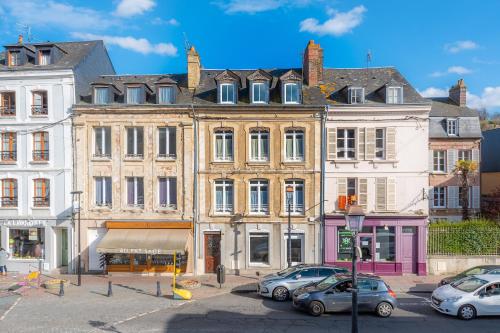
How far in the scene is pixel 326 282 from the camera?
15648 mm

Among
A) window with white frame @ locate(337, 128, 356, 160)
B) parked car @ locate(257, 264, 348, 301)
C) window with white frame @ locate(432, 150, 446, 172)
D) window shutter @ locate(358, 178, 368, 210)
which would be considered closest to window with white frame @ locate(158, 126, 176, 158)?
parked car @ locate(257, 264, 348, 301)

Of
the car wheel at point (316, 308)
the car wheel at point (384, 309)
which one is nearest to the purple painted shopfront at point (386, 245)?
the car wheel at point (384, 309)

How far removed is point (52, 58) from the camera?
23109 mm

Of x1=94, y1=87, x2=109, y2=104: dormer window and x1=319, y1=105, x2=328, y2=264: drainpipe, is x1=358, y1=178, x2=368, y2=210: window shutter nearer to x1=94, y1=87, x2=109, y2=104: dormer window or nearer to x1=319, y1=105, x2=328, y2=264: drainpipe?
x1=319, y1=105, x2=328, y2=264: drainpipe

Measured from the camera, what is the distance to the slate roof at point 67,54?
22469mm

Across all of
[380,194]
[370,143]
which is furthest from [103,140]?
[380,194]

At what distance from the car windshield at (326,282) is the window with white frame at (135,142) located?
12601 mm

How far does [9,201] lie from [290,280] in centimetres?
1725

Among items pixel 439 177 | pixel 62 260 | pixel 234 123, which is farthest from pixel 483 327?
pixel 62 260

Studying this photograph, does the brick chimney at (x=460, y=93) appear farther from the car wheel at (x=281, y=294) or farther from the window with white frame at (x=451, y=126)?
the car wheel at (x=281, y=294)

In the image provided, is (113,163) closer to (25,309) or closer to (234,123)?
(234,123)

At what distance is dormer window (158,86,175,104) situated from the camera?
889 inches

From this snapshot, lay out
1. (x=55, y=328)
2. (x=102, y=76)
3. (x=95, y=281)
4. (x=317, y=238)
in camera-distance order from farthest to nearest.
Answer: (x=102, y=76) < (x=317, y=238) < (x=95, y=281) < (x=55, y=328)

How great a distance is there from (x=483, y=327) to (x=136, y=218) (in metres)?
17.4
